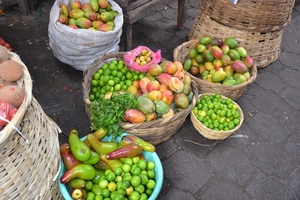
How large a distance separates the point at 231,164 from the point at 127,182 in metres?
1.04

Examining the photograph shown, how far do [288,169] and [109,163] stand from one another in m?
1.55

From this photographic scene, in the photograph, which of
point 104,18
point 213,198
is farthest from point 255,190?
point 104,18

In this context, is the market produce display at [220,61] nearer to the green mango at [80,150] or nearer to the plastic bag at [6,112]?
the green mango at [80,150]

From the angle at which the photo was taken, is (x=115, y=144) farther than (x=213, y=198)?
No

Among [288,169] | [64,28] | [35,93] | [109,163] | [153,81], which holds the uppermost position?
[64,28]

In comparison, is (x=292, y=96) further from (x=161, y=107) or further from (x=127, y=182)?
(x=127, y=182)

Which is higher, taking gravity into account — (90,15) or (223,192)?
(90,15)

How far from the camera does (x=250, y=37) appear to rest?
3.12 meters

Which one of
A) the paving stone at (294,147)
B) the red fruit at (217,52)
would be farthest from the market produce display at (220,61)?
the paving stone at (294,147)

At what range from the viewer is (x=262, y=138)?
2.75 m

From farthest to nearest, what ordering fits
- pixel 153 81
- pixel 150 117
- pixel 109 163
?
pixel 153 81
pixel 150 117
pixel 109 163

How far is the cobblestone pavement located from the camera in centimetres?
237

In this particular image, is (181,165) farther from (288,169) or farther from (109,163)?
(288,169)

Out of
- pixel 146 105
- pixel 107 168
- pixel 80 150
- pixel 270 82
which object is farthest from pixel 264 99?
pixel 80 150
